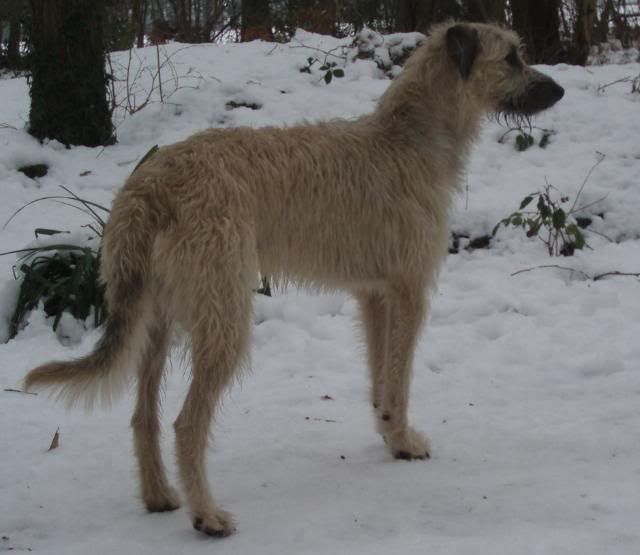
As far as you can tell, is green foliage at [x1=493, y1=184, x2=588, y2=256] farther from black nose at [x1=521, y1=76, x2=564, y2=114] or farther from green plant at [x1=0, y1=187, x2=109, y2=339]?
green plant at [x1=0, y1=187, x2=109, y2=339]

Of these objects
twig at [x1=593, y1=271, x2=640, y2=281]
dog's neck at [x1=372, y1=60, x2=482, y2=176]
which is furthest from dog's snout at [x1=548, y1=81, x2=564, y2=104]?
twig at [x1=593, y1=271, x2=640, y2=281]

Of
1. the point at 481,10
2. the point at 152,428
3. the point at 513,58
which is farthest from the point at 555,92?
the point at 481,10

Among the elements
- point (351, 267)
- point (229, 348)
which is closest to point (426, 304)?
point (351, 267)

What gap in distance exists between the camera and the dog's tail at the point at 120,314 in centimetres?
302

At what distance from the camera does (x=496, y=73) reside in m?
4.06

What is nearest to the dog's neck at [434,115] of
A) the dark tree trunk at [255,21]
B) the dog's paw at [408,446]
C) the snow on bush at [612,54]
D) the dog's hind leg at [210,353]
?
the dog's hind leg at [210,353]

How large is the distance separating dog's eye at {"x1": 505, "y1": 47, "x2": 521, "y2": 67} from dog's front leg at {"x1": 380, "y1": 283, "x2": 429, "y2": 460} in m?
1.30

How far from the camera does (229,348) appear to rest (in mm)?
3188

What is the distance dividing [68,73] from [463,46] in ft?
15.3

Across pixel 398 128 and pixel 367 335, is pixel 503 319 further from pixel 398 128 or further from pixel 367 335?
pixel 398 128

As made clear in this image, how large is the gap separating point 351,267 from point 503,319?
2051 millimetres

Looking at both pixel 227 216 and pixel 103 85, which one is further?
pixel 103 85

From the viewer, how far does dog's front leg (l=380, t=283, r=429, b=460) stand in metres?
3.91

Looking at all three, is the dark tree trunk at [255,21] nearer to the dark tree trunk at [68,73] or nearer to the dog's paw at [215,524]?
the dark tree trunk at [68,73]
